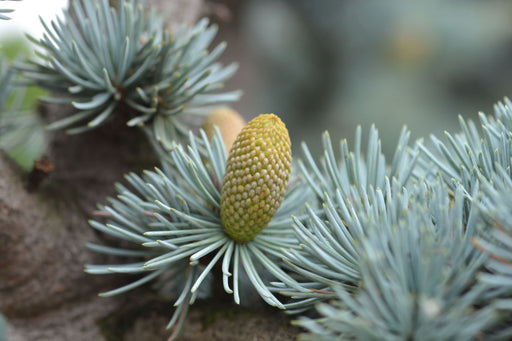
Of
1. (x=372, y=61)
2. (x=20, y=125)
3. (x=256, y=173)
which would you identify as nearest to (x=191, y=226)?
(x=256, y=173)

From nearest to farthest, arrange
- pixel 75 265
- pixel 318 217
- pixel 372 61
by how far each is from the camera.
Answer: pixel 318 217, pixel 75 265, pixel 372 61

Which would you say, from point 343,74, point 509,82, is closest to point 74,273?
point 343,74

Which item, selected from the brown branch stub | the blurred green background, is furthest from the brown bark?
the blurred green background

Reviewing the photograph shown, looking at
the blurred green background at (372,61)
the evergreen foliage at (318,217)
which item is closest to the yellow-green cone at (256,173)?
the evergreen foliage at (318,217)

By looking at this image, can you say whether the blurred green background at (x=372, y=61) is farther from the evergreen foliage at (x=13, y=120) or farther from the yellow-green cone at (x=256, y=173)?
the yellow-green cone at (x=256, y=173)

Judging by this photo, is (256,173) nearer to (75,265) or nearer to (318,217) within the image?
→ (318,217)

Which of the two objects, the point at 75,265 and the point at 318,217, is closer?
the point at 318,217

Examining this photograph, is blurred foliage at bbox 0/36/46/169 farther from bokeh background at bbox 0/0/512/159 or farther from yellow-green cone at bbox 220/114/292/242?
bokeh background at bbox 0/0/512/159

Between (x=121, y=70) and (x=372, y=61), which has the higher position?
(x=372, y=61)
